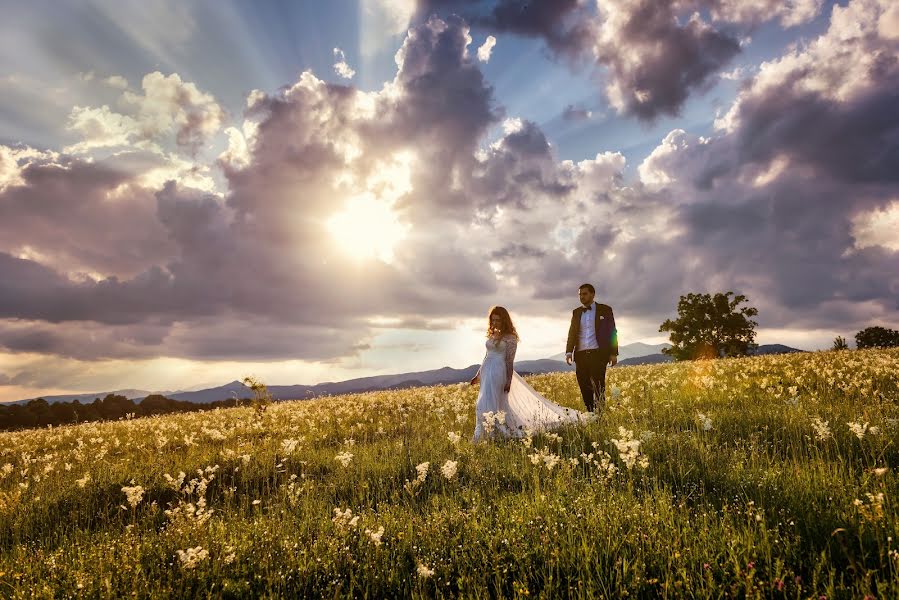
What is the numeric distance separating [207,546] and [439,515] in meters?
2.27

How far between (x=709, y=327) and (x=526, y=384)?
75.9 m


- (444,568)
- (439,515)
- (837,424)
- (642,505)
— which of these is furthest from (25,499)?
(837,424)

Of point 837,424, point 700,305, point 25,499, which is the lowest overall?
point 25,499

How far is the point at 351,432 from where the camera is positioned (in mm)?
10641

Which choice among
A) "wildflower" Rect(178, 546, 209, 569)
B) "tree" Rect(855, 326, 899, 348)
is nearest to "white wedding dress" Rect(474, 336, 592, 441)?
"wildflower" Rect(178, 546, 209, 569)

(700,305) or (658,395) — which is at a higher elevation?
(700,305)

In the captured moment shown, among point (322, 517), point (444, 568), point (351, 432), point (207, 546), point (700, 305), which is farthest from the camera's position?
point (700, 305)

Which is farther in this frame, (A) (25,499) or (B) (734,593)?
(A) (25,499)

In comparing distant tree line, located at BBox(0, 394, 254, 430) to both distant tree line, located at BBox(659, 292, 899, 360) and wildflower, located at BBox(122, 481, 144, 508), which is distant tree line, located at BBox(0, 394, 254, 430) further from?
distant tree line, located at BBox(659, 292, 899, 360)

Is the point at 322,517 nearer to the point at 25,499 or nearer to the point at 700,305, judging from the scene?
the point at 25,499

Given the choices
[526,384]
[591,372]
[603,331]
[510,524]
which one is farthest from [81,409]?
[510,524]

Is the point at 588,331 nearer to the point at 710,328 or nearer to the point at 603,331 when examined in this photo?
the point at 603,331

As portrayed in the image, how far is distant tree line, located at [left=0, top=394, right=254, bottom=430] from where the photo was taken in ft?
105

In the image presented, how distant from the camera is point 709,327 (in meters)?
75.4
